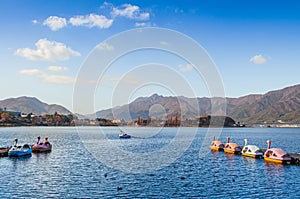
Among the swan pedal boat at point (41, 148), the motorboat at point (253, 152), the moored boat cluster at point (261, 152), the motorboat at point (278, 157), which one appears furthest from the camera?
the swan pedal boat at point (41, 148)

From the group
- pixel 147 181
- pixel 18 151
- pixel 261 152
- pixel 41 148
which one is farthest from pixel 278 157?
pixel 41 148

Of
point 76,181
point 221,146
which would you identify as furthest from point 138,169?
point 221,146

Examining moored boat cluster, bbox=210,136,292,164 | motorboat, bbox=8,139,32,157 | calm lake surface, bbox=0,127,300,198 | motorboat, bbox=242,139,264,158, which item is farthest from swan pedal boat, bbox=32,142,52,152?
motorboat, bbox=242,139,264,158

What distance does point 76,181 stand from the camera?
158 feet

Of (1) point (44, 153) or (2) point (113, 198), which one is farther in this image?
(1) point (44, 153)

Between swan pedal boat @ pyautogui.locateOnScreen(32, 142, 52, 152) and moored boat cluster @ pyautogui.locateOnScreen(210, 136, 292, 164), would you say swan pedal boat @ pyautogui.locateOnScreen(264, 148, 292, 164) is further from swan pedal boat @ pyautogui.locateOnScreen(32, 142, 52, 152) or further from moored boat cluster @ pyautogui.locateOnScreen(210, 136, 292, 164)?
swan pedal boat @ pyautogui.locateOnScreen(32, 142, 52, 152)

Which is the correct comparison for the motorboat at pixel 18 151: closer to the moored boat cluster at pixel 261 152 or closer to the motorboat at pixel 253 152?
the moored boat cluster at pixel 261 152

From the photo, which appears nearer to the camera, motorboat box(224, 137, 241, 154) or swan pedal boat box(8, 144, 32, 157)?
swan pedal boat box(8, 144, 32, 157)

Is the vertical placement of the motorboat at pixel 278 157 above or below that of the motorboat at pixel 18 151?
above

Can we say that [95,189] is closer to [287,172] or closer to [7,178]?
[7,178]

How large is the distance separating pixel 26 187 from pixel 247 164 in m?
47.4

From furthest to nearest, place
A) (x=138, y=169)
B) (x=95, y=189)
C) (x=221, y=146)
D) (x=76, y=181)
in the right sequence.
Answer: (x=221, y=146) → (x=138, y=169) → (x=76, y=181) → (x=95, y=189)

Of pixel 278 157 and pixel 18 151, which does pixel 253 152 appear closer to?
pixel 278 157

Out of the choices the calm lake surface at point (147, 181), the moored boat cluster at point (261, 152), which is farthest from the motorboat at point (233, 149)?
the calm lake surface at point (147, 181)
